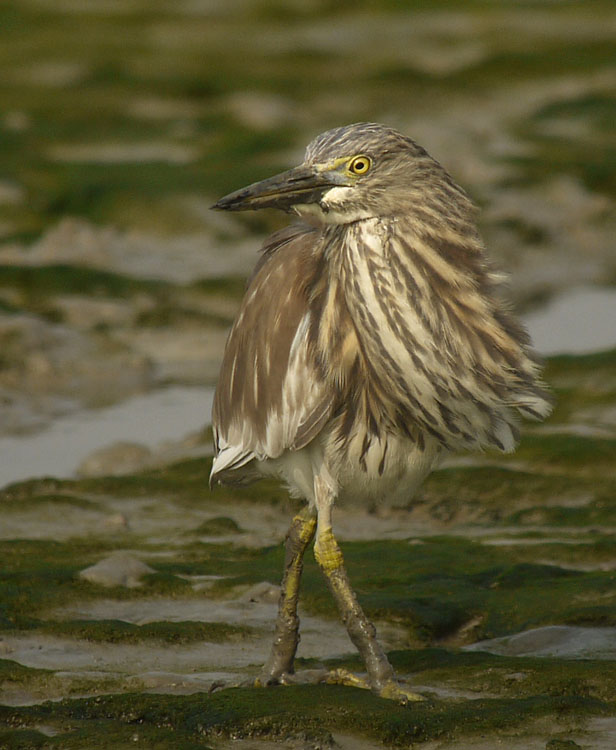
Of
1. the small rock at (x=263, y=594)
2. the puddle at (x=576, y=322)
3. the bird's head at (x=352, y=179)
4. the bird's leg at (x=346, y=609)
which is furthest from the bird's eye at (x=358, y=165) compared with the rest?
the puddle at (x=576, y=322)

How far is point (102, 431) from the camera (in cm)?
1033

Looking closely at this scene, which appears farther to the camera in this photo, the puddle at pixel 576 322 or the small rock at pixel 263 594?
the puddle at pixel 576 322

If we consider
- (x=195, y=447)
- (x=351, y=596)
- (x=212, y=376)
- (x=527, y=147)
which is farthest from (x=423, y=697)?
(x=527, y=147)

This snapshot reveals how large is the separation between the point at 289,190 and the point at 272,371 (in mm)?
933

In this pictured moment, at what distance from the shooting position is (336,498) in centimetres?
562

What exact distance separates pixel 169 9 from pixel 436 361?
1857cm

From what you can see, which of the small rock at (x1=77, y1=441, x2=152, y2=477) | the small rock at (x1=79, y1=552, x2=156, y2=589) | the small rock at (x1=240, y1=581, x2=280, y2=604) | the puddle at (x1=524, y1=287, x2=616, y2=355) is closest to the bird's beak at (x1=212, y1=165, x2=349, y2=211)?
the small rock at (x1=240, y1=581, x2=280, y2=604)

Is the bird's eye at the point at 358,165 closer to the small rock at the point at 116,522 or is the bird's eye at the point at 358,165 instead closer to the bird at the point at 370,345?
the bird at the point at 370,345

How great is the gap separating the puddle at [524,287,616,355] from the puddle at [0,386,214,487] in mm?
2940

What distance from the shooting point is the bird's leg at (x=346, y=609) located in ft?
18.0

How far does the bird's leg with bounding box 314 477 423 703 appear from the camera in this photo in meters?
5.47

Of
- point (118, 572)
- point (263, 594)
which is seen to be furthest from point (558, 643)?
point (118, 572)

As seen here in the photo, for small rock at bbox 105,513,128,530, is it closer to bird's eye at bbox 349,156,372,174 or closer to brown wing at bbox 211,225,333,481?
brown wing at bbox 211,225,333,481

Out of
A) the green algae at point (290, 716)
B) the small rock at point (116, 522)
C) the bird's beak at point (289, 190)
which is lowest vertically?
the small rock at point (116, 522)
